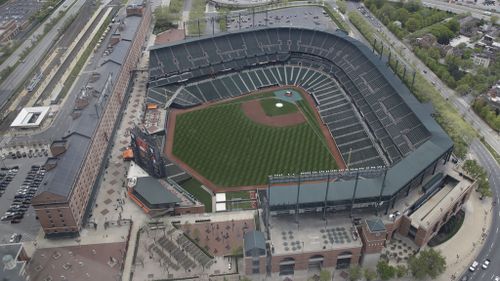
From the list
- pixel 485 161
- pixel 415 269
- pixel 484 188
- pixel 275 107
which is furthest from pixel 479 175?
pixel 275 107

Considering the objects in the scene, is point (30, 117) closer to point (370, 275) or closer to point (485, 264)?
point (370, 275)

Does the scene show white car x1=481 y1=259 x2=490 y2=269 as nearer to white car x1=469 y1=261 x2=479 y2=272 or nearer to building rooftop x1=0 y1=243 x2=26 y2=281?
white car x1=469 y1=261 x2=479 y2=272

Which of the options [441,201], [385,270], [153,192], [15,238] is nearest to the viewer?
[385,270]

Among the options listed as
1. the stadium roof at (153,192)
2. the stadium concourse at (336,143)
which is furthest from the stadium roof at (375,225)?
the stadium roof at (153,192)

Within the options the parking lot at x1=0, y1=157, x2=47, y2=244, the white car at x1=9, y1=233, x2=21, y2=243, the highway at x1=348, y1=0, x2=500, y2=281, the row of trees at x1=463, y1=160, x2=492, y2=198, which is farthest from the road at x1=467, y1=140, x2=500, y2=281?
the white car at x1=9, y1=233, x2=21, y2=243

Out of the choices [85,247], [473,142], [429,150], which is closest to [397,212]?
[429,150]

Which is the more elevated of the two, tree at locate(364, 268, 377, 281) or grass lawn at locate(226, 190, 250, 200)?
grass lawn at locate(226, 190, 250, 200)

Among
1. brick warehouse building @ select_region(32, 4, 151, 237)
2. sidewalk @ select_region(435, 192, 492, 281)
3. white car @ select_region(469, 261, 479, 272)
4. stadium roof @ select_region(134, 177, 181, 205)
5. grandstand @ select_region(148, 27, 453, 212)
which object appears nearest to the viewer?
white car @ select_region(469, 261, 479, 272)

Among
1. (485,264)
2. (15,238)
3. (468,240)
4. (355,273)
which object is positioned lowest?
(485,264)
